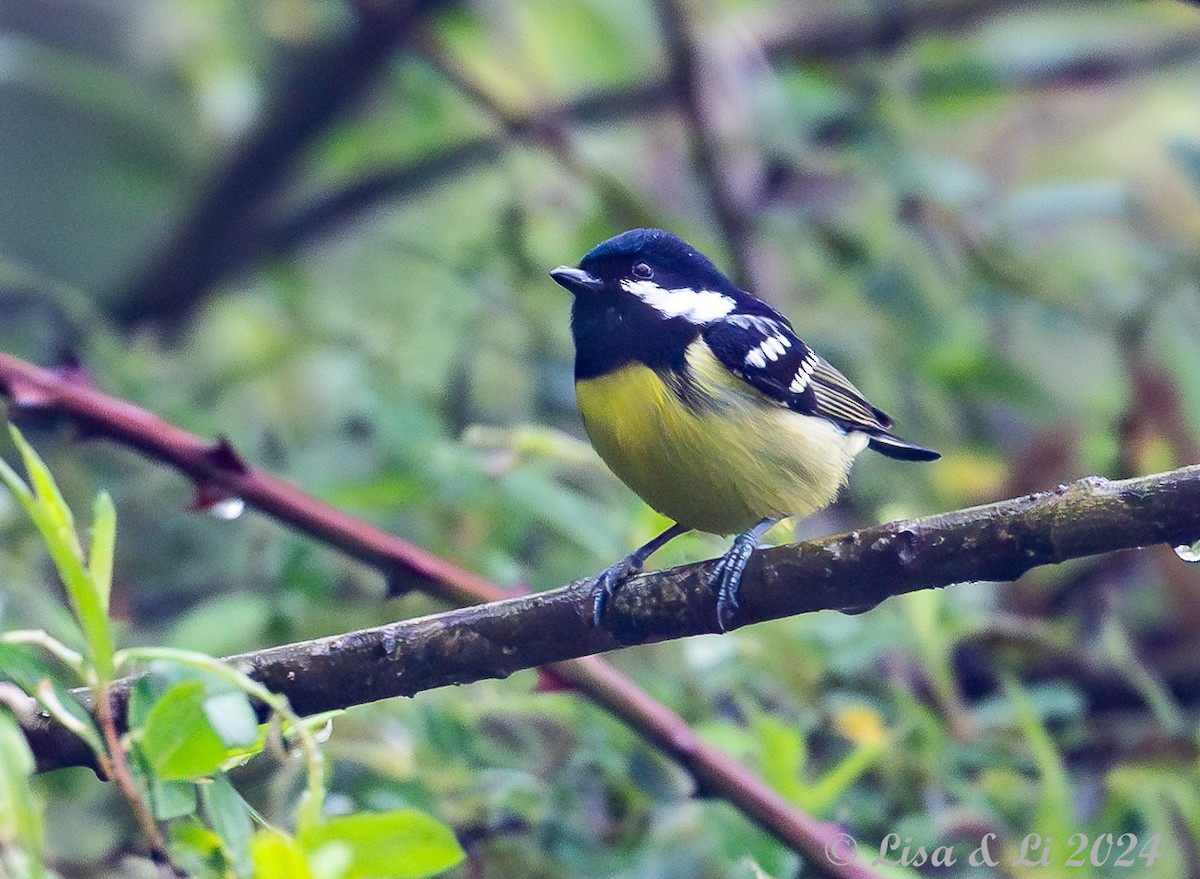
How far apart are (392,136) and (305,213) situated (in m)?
0.38

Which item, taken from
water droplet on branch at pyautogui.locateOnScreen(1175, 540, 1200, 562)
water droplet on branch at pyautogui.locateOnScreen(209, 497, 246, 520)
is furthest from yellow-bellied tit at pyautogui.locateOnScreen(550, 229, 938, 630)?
water droplet on branch at pyautogui.locateOnScreen(1175, 540, 1200, 562)

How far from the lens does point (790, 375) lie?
172cm

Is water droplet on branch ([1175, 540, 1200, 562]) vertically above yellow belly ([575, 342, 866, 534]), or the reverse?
yellow belly ([575, 342, 866, 534])

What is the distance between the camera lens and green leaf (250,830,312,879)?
68 cm

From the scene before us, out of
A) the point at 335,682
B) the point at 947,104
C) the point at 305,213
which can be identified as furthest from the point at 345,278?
the point at 335,682

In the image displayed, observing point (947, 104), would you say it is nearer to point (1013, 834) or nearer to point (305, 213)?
point (305, 213)

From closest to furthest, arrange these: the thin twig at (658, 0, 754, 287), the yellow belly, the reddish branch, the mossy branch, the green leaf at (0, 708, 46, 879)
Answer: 1. the green leaf at (0, 708, 46, 879)
2. the mossy branch
3. the reddish branch
4. the yellow belly
5. the thin twig at (658, 0, 754, 287)

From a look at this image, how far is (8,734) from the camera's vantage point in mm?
678

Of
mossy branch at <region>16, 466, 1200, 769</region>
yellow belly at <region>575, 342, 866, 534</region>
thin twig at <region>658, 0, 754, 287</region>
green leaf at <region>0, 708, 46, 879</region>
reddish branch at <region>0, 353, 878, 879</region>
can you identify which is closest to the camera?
green leaf at <region>0, 708, 46, 879</region>

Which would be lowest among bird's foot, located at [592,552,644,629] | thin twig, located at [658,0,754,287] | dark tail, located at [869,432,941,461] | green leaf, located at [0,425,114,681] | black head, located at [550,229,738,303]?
green leaf, located at [0,425,114,681]

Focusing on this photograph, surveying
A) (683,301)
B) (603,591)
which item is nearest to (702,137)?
(683,301)

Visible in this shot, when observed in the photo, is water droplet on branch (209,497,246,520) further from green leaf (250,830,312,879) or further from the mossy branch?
green leaf (250,830,312,879)

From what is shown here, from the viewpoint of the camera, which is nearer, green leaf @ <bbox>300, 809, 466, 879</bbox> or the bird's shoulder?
green leaf @ <bbox>300, 809, 466, 879</bbox>

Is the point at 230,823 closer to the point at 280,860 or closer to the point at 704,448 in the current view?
the point at 280,860
